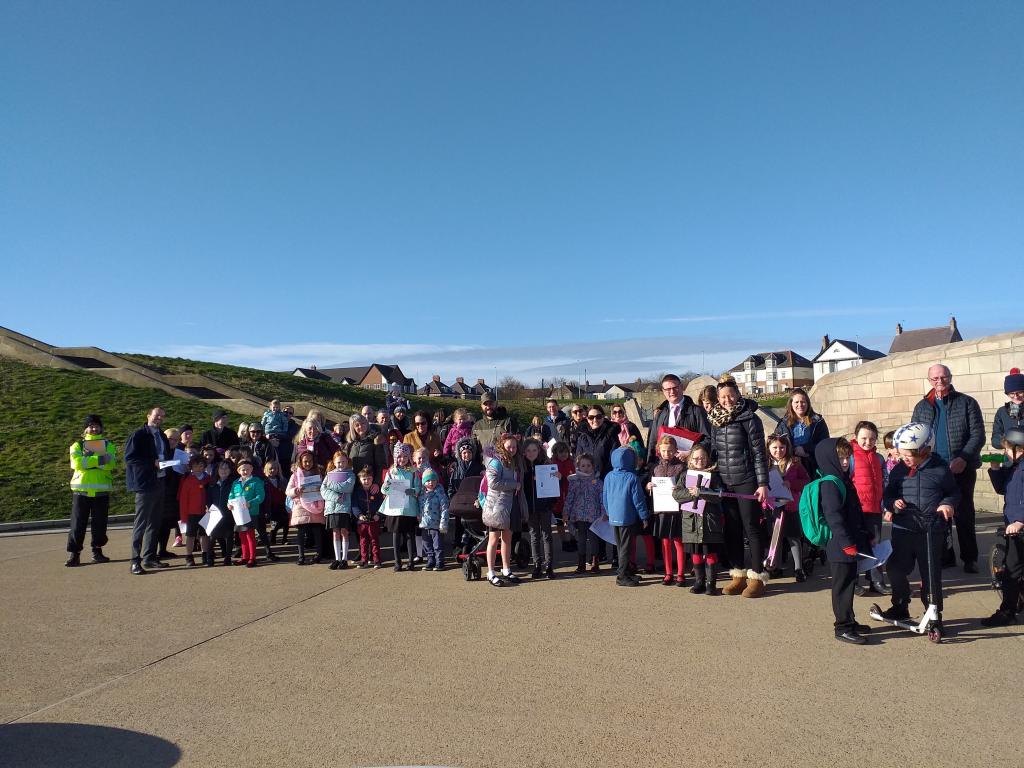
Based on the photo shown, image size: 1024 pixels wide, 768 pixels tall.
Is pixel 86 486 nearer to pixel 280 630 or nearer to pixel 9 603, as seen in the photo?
pixel 9 603

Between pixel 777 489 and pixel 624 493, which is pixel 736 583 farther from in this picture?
pixel 624 493

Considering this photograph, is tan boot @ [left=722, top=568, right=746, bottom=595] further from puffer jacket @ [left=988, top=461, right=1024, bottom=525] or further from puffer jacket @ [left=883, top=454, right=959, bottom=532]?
puffer jacket @ [left=988, top=461, right=1024, bottom=525]

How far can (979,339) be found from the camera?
12.0 meters

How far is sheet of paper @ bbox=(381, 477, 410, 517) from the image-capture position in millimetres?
8828

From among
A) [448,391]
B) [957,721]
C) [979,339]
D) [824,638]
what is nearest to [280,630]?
[824,638]

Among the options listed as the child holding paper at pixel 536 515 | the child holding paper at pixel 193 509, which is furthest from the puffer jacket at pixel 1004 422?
the child holding paper at pixel 193 509

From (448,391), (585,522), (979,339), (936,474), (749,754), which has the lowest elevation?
(749,754)

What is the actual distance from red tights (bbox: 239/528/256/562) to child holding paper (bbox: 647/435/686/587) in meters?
4.97

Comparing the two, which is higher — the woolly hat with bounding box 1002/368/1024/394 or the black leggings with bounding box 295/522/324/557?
the woolly hat with bounding box 1002/368/1024/394

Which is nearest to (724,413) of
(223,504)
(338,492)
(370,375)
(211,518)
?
(338,492)

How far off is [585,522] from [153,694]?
16.3 ft

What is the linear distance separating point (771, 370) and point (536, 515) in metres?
104

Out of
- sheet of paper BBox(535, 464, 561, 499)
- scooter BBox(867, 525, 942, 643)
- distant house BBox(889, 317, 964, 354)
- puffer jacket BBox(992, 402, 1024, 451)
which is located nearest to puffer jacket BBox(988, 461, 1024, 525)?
scooter BBox(867, 525, 942, 643)

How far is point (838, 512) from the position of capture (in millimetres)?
5723
